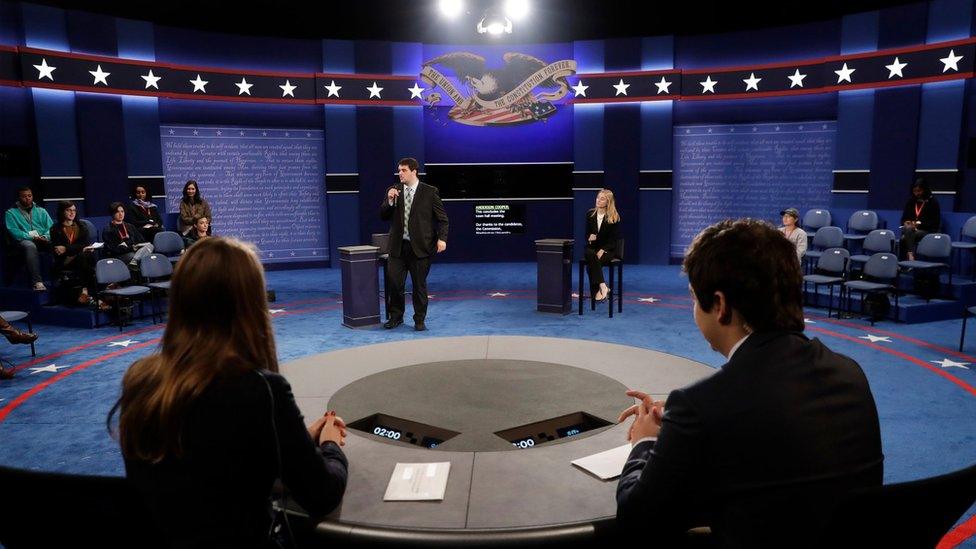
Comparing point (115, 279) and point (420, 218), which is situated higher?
point (420, 218)

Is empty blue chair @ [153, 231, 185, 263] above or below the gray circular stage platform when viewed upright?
above

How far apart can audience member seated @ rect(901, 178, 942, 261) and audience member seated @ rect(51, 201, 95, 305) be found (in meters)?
9.93

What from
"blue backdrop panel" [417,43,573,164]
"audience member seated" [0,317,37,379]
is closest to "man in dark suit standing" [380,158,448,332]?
"audience member seated" [0,317,37,379]

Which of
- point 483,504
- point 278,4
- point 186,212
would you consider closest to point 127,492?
point 483,504

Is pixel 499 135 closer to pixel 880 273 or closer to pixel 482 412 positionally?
pixel 880 273

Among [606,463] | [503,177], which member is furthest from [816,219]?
[606,463]

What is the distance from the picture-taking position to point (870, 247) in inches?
322

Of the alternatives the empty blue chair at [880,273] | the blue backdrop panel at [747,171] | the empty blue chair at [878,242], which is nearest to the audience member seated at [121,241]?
the empty blue chair at [880,273]

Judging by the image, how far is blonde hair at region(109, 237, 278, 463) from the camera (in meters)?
1.32

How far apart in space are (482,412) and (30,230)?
8022 millimetres

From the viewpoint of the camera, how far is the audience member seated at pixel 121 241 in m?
7.93

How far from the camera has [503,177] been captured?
11.6 meters

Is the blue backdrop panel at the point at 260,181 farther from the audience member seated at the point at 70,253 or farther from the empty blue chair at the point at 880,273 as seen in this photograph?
the empty blue chair at the point at 880,273

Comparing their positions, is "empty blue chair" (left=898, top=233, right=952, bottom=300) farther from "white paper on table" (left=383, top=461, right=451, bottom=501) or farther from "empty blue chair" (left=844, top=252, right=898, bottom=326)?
"white paper on table" (left=383, top=461, right=451, bottom=501)
